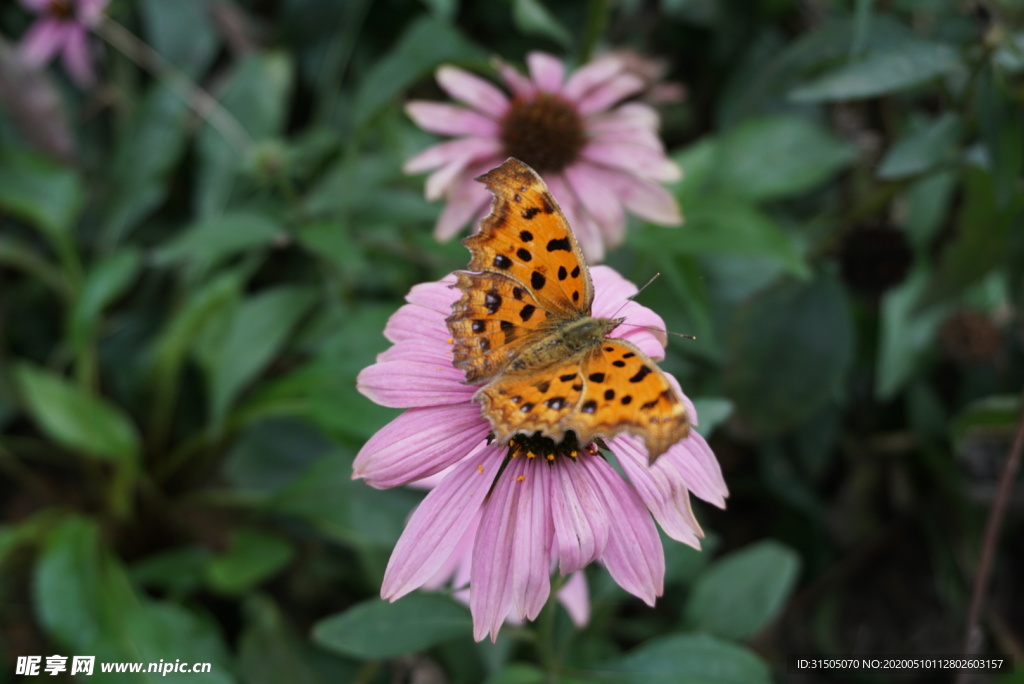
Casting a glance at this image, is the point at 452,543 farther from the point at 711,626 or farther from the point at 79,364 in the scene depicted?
the point at 79,364

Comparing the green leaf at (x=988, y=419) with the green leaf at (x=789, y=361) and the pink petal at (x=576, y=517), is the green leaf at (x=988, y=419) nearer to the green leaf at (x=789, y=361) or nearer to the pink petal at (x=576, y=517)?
the green leaf at (x=789, y=361)

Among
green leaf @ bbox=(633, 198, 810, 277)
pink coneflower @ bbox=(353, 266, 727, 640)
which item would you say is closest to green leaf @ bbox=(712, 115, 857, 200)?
green leaf @ bbox=(633, 198, 810, 277)

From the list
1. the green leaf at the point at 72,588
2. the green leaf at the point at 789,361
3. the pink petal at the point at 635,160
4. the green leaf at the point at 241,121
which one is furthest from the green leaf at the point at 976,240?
the green leaf at the point at 72,588

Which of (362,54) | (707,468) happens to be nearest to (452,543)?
(707,468)

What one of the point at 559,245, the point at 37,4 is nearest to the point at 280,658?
the point at 559,245

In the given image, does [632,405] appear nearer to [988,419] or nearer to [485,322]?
[485,322]
